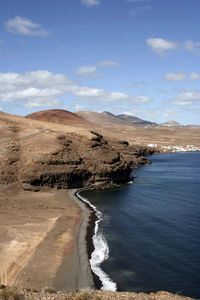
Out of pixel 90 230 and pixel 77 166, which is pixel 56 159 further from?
pixel 90 230

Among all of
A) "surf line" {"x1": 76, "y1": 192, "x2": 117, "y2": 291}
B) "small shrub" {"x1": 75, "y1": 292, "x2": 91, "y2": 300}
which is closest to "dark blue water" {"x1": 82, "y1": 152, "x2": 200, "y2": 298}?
"surf line" {"x1": 76, "y1": 192, "x2": 117, "y2": 291}

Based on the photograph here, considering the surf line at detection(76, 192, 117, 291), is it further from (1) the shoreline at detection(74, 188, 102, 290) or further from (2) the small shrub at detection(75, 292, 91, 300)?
(2) the small shrub at detection(75, 292, 91, 300)

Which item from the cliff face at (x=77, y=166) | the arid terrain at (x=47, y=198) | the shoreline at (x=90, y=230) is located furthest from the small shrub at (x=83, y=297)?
the cliff face at (x=77, y=166)

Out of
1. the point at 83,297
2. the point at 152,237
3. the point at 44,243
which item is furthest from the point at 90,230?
the point at 83,297

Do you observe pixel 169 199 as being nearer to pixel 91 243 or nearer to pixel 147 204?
pixel 147 204

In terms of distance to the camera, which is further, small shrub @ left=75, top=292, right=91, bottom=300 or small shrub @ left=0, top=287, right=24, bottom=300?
small shrub @ left=75, top=292, right=91, bottom=300

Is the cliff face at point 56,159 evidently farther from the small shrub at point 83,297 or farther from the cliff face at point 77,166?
the small shrub at point 83,297
